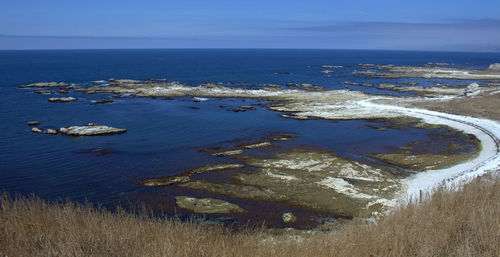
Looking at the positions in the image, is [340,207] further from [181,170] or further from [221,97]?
[221,97]

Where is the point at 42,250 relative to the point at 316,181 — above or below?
above

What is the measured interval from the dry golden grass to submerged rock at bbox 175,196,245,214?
27.7ft

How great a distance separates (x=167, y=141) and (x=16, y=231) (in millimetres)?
27062

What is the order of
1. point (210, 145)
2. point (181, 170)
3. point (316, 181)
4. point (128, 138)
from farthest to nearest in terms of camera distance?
point (128, 138), point (210, 145), point (181, 170), point (316, 181)

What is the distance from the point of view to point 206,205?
2180cm

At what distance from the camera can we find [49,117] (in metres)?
49.2

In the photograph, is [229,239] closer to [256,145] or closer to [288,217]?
[288,217]

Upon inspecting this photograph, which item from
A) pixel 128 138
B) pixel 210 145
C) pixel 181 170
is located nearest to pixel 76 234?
pixel 181 170

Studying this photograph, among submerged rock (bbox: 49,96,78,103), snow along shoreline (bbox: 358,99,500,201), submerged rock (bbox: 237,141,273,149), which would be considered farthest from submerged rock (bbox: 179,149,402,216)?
submerged rock (bbox: 49,96,78,103)

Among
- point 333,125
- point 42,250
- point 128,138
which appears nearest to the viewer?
point 42,250

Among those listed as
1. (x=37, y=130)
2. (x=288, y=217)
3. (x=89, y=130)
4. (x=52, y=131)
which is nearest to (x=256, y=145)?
(x=288, y=217)

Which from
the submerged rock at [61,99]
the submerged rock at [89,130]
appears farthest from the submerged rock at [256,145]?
the submerged rock at [61,99]

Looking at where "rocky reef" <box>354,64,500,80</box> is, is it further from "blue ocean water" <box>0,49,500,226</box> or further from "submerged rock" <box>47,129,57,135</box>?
"submerged rock" <box>47,129,57,135</box>

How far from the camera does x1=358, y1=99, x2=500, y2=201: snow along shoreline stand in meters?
24.0
